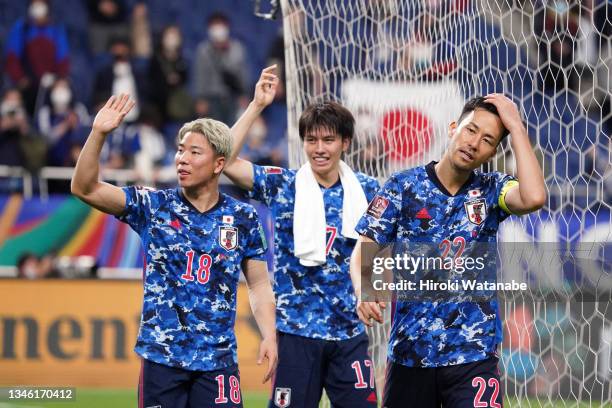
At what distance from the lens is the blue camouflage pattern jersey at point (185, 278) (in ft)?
15.5

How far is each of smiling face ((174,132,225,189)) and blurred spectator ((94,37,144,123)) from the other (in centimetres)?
858

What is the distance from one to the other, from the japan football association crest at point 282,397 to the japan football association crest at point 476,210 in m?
1.55

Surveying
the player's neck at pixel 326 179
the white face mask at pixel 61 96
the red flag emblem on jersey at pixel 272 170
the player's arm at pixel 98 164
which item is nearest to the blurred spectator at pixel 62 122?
the white face mask at pixel 61 96

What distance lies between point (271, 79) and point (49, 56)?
8.14 meters

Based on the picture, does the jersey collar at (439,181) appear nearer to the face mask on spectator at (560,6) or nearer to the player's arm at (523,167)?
the player's arm at (523,167)

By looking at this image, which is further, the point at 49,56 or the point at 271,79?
the point at 49,56

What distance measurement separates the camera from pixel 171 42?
14.0 m

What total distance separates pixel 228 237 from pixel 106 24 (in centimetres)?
993

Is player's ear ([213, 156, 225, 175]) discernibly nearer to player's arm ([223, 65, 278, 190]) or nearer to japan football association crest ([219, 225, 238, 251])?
japan football association crest ([219, 225, 238, 251])

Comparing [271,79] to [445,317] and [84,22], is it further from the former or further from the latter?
[84,22]

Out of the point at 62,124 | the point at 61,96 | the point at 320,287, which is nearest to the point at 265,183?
the point at 320,287

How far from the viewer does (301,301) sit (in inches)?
220

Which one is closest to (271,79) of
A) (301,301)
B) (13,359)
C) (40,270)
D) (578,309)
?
(301,301)

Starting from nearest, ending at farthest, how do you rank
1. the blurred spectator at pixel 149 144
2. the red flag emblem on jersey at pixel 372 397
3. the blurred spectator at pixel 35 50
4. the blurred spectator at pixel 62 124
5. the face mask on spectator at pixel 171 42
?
the red flag emblem on jersey at pixel 372 397
the blurred spectator at pixel 62 124
the blurred spectator at pixel 149 144
the blurred spectator at pixel 35 50
the face mask on spectator at pixel 171 42
